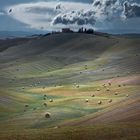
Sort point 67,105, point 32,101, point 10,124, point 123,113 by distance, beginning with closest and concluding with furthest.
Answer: point 123,113 < point 10,124 < point 67,105 < point 32,101

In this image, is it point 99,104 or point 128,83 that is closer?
point 99,104

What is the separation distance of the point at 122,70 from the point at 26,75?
42.9m

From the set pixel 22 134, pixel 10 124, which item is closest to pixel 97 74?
pixel 10 124

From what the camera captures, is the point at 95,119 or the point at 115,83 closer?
the point at 95,119

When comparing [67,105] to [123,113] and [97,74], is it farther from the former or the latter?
[97,74]

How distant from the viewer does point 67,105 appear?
270ft

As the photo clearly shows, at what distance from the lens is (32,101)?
306 ft

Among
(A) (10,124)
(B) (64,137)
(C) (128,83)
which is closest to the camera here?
(B) (64,137)

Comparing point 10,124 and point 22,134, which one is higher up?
point 22,134

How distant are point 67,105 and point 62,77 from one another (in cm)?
9086

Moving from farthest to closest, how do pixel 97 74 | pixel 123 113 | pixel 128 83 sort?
1. pixel 97 74
2. pixel 128 83
3. pixel 123 113

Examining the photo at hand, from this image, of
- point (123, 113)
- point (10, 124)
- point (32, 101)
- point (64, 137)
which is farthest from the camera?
point (32, 101)

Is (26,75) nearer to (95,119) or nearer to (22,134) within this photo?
(95,119)

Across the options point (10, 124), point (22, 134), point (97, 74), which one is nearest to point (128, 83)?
point (97, 74)
